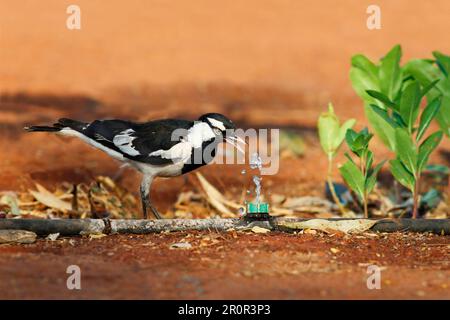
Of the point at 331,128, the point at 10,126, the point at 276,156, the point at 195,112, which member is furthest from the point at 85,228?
the point at 195,112

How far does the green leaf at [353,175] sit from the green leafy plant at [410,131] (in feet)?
1.01

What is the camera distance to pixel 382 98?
638 centimetres

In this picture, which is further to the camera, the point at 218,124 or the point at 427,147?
the point at 218,124

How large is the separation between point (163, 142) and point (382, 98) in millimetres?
1630

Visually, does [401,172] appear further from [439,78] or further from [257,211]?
[257,211]

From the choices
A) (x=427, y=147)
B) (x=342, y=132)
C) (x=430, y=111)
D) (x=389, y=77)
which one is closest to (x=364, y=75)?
(x=389, y=77)

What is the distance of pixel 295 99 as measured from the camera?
43.7 ft

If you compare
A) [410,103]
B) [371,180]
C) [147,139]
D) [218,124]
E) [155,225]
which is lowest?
[155,225]

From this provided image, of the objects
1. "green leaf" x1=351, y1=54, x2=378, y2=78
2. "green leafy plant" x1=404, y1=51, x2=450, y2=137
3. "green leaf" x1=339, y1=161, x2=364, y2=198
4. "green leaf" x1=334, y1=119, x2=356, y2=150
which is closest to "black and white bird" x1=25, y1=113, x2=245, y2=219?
"green leaf" x1=339, y1=161, x2=364, y2=198

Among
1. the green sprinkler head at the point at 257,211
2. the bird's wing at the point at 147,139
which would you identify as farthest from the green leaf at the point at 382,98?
the bird's wing at the point at 147,139

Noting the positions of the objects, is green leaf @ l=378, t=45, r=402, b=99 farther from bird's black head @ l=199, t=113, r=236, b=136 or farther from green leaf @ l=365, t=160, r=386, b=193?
bird's black head @ l=199, t=113, r=236, b=136

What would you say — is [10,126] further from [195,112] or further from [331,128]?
[331,128]

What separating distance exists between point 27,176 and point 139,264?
3.81 meters

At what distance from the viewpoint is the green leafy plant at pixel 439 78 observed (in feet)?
22.7
